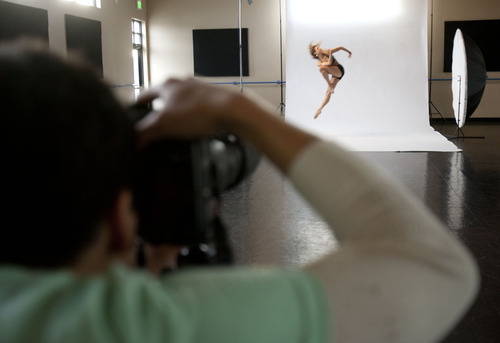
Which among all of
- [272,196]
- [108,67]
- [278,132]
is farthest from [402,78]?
[278,132]

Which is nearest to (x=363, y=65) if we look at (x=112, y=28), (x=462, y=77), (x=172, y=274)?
(x=462, y=77)

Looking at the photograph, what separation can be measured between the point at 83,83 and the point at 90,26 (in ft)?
37.1

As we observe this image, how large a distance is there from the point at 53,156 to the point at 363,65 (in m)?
9.32

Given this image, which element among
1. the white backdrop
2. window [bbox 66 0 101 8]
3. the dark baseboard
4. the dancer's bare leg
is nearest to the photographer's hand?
the white backdrop

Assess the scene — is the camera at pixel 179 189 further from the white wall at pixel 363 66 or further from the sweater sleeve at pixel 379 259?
the white wall at pixel 363 66

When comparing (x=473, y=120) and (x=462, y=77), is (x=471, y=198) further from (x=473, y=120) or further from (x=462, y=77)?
(x=473, y=120)

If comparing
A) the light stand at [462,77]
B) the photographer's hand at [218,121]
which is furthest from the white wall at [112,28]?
the photographer's hand at [218,121]

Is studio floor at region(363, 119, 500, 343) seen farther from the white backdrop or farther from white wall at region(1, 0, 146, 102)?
white wall at region(1, 0, 146, 102)

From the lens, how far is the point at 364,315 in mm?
492

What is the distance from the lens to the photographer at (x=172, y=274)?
41 centimetres

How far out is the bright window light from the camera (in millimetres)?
9086

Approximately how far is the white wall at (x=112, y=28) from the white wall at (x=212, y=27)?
609 millimetres

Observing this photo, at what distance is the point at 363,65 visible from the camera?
30.7ft

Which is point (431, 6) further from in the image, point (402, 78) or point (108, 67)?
point (108, 67)
